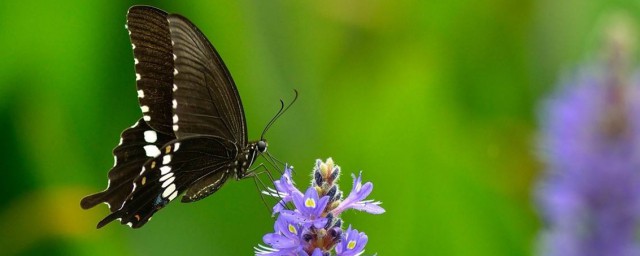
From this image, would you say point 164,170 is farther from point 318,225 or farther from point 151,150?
point 318,225

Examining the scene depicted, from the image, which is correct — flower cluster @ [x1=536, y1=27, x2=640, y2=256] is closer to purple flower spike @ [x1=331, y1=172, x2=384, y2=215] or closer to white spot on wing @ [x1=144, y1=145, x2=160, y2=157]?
purple flower spike @ [x1=331, y1=172, x2=384, y2=215]

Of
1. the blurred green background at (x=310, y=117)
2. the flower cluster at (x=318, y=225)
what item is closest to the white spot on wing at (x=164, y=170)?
the flower cluster at (x=318, y=225)

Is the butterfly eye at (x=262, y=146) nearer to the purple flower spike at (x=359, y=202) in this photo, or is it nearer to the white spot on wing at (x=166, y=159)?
the white spot on wing at (x=166, y=159)

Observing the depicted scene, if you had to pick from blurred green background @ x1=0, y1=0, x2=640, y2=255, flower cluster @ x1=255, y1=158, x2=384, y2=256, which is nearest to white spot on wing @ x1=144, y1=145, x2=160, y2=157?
flower cluster @ x1=255, y1=158, x2=384, y2=256

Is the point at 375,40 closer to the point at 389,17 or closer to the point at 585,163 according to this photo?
the point at 389,17

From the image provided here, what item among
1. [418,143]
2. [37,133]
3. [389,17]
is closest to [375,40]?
[389,17]
